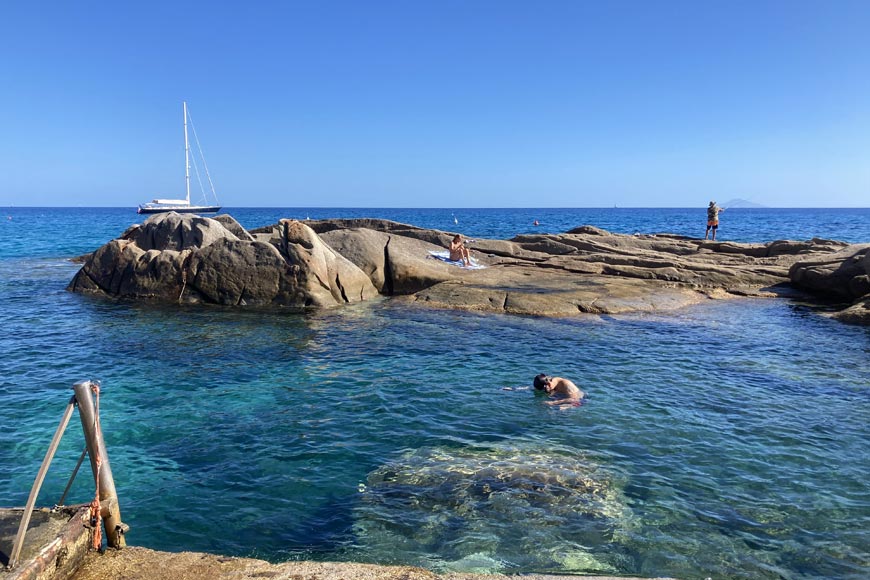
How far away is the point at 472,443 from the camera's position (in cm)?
899

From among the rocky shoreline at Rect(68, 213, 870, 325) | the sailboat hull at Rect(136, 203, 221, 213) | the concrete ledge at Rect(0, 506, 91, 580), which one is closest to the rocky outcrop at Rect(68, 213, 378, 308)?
the rocky shoreline at Rect(68, 213, 870, 325)

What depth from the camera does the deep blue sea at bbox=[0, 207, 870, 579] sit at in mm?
6352

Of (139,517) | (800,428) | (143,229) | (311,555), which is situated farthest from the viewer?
(143,229)

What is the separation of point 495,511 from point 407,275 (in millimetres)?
16503

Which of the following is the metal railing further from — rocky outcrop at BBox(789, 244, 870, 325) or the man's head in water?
rocky outcrop at BBox(789, 244, 870, 325)

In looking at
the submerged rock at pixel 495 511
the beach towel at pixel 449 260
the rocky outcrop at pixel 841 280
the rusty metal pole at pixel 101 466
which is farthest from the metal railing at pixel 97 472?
the rocky outcrop at pixel 841 280

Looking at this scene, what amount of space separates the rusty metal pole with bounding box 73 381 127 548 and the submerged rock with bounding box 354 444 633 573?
2.47 metres

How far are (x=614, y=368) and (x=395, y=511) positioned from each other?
25.2 feet

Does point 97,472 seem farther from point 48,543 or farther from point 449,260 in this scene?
point 449,260

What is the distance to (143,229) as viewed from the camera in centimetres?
2480

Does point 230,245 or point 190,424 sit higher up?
point 230,245

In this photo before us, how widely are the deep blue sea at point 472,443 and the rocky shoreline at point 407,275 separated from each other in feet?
11.4

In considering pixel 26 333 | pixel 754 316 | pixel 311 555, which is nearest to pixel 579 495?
pixel 311 555

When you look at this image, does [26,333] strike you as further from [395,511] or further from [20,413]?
[395,511]
